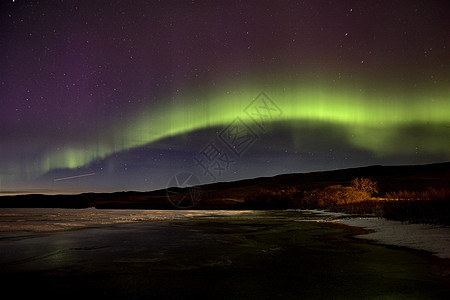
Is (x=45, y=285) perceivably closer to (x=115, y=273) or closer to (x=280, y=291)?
(x=115, y=273)

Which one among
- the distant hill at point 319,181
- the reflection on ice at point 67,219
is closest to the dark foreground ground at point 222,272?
the reflection on ice at point 67,219

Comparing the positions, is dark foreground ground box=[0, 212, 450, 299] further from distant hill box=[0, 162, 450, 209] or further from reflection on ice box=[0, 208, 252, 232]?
distant hill box=[0, 162, 450, 209]

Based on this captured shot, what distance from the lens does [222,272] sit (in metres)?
6.70

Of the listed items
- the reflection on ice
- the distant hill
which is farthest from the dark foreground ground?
the distant hill

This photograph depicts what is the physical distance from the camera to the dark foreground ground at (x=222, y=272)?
205 inches

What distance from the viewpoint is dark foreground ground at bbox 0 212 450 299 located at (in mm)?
5215

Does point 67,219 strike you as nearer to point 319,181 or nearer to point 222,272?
point 222,272

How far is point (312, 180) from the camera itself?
12525 centimetres

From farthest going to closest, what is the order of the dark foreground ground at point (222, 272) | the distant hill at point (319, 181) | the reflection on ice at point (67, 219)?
the distant hill at point (319, 181) < the reflection on ice at point (67, 219) < the dark foreground ground at point (222, 272)

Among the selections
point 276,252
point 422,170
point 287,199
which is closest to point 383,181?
point 422,170

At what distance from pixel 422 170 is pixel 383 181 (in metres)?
21.3

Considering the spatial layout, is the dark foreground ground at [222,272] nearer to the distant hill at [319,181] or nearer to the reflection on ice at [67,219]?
the reflection on ice at [67,219]

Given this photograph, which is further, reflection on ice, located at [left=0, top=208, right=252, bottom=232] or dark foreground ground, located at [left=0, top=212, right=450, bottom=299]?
reflection on ice, located at [left=0, top=208, right=252, bottom=232]

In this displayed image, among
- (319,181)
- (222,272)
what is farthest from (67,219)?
(319,181)
